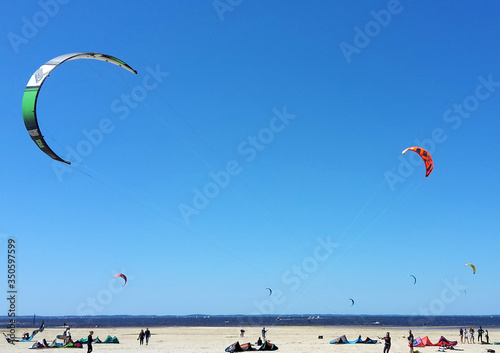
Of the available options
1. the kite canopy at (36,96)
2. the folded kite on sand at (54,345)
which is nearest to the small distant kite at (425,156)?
the kite canopy at (36,96)

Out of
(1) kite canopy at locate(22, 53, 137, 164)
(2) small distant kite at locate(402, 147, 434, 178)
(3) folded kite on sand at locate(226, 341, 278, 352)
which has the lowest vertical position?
(3) folded kite on sand at locate(226, 341, 278, 352)

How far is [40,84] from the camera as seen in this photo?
14.0 meters

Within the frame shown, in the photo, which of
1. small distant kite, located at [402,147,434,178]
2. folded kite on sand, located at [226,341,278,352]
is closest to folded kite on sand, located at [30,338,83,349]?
folded kite on sand, located at [226,341,278,352]

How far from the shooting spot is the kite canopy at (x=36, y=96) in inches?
547

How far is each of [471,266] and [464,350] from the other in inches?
642

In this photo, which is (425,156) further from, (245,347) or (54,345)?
(54,345)

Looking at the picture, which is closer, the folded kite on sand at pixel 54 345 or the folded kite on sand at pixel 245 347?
the folded kite on sand at pixel 245 347

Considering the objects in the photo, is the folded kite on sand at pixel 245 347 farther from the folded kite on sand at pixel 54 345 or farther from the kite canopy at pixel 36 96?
the kite canopy at pixel 36 96

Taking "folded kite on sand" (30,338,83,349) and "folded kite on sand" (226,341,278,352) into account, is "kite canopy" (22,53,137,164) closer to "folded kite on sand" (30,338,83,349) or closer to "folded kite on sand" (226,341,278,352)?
"folded kite on sand" (226,341,278,352)

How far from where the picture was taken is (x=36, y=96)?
1388 centimetres

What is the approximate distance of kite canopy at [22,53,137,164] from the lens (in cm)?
1391

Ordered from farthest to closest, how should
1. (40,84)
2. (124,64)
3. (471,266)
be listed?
(471,266), (124,64), (40,84)

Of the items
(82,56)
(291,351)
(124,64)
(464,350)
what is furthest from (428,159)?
(82,56)

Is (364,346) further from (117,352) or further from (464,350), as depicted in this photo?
(117,352)
